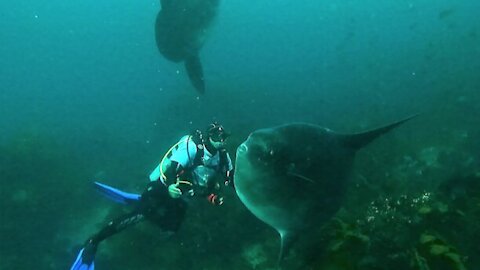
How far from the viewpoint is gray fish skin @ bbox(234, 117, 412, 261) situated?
11.9ft

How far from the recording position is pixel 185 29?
10.1 m

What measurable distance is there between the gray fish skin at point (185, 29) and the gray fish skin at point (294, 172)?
6.99 metres

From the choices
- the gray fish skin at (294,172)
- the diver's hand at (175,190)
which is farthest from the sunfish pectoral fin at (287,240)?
the diver's hand at (175,190)

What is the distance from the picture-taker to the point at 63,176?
1434 centimetres

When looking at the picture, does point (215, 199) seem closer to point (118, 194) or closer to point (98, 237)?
point (98, 237)

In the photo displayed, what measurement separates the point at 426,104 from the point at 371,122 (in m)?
2.51

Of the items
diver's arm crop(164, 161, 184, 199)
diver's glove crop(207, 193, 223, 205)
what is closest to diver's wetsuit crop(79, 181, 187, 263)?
diver's arm crop(164, 161, 184, 199)

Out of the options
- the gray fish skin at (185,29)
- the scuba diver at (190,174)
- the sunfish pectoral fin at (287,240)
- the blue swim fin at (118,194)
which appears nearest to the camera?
the sunfish pectoral fin at (287,240)

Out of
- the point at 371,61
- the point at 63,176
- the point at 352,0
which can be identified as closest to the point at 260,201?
the point at 63,176

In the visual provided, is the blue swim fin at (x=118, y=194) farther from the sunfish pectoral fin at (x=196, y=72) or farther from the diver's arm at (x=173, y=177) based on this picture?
the sunfish pectoral fin at (x=196, y=72)

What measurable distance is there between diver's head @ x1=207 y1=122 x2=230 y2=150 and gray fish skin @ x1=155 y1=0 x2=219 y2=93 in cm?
521

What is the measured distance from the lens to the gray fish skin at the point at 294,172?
3.62 metres

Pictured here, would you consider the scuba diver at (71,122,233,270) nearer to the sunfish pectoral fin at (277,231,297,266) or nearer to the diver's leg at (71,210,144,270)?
the diver's leg at (71,210,144,270)

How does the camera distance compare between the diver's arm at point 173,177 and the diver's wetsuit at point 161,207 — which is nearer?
the diver's arm at point 173,177
